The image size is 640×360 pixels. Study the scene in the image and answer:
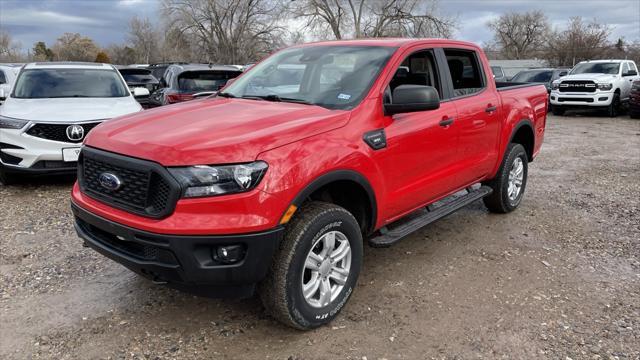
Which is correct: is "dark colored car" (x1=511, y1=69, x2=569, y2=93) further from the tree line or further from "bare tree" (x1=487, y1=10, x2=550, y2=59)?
"bare tree" (x1=487, y1=10, x2=550, y2=59)

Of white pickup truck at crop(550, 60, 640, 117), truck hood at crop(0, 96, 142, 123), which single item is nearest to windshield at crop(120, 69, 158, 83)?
truck hood at crop(0, 96, 142, 123)

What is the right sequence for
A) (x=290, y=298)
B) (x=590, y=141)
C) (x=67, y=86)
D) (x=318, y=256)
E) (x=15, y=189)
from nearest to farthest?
(x=290, y=298), (x=318, y=256), (x=15, y=189), (x=67, y=86), (x=590, y=141)

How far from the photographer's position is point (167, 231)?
267cm

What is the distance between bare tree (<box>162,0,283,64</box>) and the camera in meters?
43.8

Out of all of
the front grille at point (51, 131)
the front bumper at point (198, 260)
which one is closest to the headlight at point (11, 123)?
the front grille at point (51, 131)

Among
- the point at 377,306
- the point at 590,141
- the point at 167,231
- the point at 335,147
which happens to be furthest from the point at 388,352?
the point at 590,141

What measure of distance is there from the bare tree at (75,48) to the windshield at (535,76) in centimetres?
5318

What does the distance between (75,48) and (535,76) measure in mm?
61550

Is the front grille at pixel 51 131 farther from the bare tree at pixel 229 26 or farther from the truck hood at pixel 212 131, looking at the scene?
the bare tree at pixel 229 26

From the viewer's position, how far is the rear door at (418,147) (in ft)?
12.0

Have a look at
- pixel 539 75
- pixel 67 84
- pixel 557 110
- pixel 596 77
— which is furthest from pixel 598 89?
pixel 67 84

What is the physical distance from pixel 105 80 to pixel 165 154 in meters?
6.21

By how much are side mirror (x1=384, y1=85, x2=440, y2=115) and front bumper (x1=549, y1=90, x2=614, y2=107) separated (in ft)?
51.1

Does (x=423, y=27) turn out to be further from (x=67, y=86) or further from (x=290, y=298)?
(x=290, y=298)
